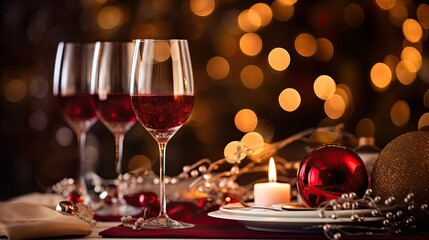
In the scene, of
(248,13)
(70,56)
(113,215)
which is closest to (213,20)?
(248,13)

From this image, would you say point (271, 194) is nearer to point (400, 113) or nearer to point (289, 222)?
point (289, 222)

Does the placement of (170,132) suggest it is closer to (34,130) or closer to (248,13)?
(248,13)

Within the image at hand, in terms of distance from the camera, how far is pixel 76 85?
154cm

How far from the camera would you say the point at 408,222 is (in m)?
0.97

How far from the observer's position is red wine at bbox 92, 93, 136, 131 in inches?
55.1

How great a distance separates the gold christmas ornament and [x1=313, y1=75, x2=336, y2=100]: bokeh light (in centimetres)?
249

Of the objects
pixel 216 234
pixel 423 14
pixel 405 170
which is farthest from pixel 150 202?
pixel 423 14

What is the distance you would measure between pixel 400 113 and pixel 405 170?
2.61 m

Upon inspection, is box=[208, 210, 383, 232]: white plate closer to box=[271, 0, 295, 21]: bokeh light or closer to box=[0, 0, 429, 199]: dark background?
box=[0, 0, 429, 199]: dark background

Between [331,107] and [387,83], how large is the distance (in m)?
0.25

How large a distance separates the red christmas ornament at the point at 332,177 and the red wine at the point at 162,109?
17cm

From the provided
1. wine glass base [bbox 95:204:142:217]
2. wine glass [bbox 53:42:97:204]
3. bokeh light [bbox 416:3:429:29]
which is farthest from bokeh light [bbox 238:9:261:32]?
wine glass base [bbox 95:204:142:217]

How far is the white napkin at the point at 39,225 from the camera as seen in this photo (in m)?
0.97

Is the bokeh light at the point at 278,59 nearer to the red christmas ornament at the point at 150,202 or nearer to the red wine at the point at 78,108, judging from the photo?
the red wine at the point at 78,108
